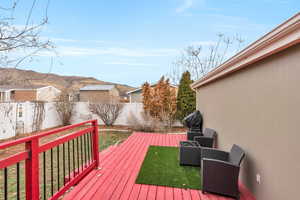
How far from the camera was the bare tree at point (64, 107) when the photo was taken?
11.1 m

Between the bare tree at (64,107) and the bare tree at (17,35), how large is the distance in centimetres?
923

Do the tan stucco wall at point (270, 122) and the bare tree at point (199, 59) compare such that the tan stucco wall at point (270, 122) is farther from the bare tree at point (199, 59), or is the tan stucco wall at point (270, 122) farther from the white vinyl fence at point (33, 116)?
the bare tree at point (199, 59)

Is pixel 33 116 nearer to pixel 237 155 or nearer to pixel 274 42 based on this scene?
pixel 237 155

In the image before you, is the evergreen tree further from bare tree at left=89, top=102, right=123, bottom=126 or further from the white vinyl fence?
bare tree at left=89, top=102, right=123, bottom=126

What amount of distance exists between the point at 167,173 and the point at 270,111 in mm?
2143

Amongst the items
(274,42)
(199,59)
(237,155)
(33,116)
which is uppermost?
(199,59)

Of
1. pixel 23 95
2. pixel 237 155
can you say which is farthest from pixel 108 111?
pixel 23 95

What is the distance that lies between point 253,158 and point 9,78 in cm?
408

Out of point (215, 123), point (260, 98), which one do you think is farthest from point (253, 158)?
point (215, 123)

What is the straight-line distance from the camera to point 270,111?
2053mm

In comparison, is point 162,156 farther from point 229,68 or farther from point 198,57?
point 198,57

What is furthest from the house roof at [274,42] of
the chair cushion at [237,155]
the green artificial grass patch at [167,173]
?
the green artificial grass patch at [167,173]

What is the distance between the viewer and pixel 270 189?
6.60ft

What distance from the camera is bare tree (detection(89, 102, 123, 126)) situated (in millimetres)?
10789
